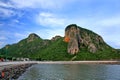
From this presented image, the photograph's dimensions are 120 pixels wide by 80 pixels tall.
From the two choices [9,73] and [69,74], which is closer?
[9,73]

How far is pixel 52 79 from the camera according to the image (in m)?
48.2

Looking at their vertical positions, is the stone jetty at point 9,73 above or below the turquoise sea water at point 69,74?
above

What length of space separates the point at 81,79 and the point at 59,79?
456 cm

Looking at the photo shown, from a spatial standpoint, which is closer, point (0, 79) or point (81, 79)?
point (0, 79)

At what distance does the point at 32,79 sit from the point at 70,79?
7.82 meters

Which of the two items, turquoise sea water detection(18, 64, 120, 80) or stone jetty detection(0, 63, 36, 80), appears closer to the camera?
stone jetty detection(0, 63, 36, 80)

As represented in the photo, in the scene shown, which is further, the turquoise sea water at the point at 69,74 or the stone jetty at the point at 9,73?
the turquoise sea water at the point at 69,74

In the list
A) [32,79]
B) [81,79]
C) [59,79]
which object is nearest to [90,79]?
[81,79]

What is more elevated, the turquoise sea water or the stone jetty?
the stone jetty

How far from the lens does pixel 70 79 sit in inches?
1916

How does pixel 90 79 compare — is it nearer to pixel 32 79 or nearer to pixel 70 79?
pixel 70 79

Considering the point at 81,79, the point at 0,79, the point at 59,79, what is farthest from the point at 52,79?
the point at 0,79

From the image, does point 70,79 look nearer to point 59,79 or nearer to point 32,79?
point 59,79

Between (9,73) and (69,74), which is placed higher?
(9,73)
